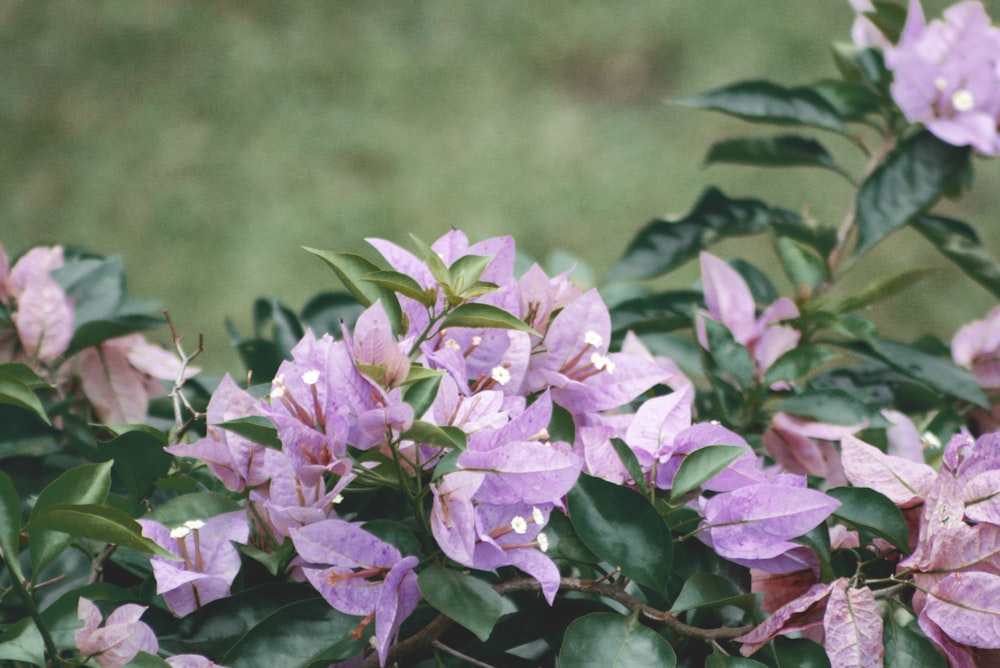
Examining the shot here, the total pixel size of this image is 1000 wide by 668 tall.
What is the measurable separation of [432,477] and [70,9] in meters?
3.29

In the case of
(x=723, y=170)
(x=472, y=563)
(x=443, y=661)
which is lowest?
(x=723, y=170)

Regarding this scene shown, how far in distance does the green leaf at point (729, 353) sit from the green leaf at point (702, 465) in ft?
0.76

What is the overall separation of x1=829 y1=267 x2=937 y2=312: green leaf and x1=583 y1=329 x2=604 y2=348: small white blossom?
32 cm

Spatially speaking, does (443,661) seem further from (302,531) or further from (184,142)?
(184,142)

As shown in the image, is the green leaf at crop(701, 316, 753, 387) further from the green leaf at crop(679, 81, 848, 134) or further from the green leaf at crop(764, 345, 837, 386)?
the green leaf at crop(679, 81, 848, 134)

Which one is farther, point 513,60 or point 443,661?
point 513,60

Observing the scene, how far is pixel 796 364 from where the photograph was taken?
0.87 metres

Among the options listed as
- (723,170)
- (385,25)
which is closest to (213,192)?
(385,25)

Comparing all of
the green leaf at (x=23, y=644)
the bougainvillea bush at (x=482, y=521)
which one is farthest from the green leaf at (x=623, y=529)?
the green leaf at (x=23, y=644)

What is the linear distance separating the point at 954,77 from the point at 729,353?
15.7 inches

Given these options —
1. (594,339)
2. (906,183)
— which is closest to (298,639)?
(594,339)

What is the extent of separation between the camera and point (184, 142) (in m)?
3.11

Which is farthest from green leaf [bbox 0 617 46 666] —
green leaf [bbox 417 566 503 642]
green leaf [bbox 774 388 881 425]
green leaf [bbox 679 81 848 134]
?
green leaf [bbox 679 81 848 134]

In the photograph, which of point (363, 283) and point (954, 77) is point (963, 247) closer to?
point (954, 77)
